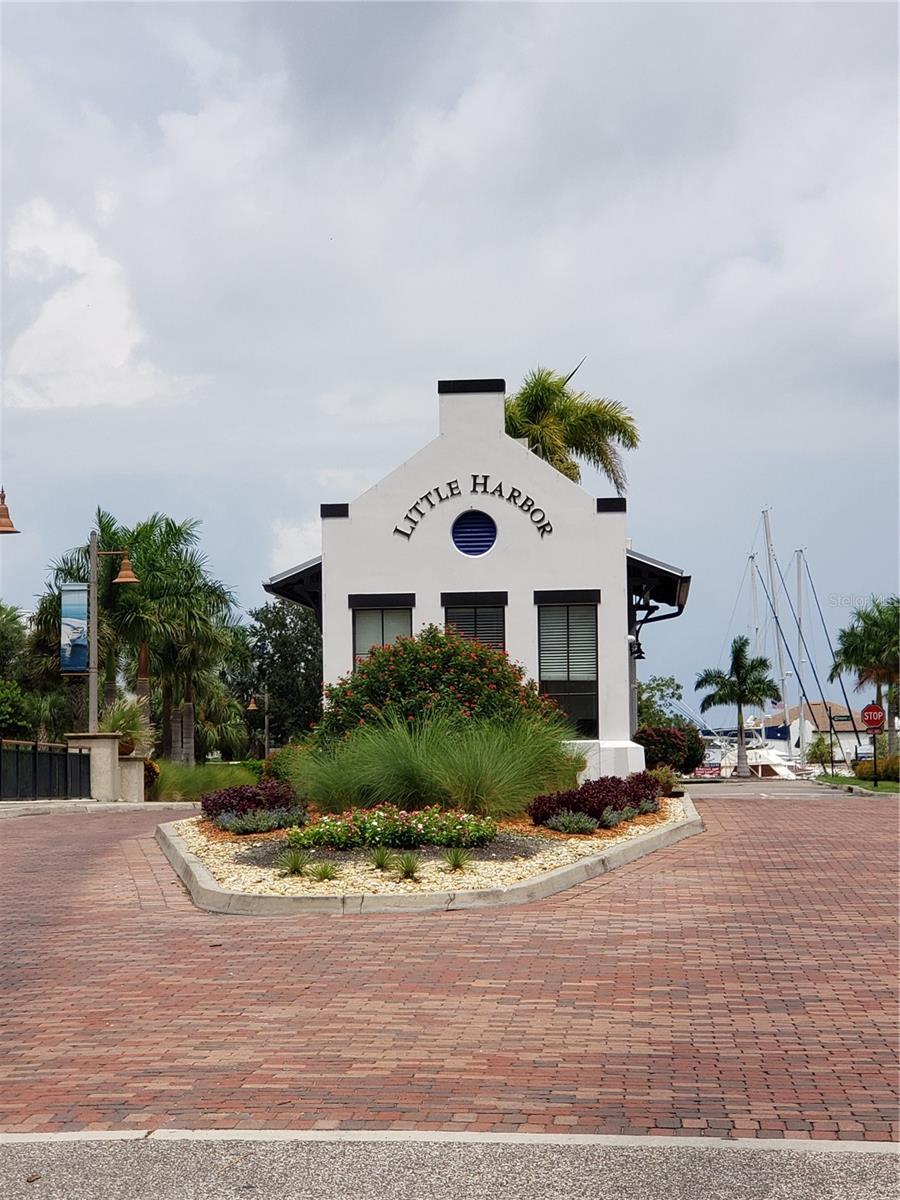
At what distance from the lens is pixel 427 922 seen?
11750 mm

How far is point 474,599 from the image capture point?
28.0 metres

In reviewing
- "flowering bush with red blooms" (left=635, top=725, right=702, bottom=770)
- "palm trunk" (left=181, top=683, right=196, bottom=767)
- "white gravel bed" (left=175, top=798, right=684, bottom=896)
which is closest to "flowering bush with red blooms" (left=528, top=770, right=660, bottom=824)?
"white gravel bed" (left=175, top=798, right=684, bottom=896)

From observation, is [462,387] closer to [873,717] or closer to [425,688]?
[425,688]

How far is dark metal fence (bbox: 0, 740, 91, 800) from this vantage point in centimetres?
2992

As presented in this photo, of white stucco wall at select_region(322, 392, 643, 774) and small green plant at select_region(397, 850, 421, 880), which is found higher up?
white stucco wall at select_region(322, 392, 643, 774)

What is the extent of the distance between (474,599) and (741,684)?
39899 mm

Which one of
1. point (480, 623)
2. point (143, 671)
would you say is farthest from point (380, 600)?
point (143, 671)

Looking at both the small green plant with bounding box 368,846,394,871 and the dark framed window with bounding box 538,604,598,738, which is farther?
the dark framed window with bounding box 538,604,598,738

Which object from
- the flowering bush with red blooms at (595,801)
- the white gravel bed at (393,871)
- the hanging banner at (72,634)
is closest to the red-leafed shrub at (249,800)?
the white gravel bed at (393,871)

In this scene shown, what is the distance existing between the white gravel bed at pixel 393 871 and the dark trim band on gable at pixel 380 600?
37.0 ft

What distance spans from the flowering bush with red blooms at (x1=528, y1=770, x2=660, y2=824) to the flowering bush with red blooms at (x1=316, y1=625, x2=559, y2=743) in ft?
7.58

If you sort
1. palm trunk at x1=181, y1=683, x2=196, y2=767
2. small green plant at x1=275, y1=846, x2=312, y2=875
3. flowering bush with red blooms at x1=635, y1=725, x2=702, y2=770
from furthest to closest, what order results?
palm trunk at x1=181, y1=683, x2=196, y2=767 → flowering bush with red blooms at x1=635, y1=725, x2=702, y2=770 → small green plant at x1=275, y1=846, x2=312, y2=875

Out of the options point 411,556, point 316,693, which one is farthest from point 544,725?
point 316,693

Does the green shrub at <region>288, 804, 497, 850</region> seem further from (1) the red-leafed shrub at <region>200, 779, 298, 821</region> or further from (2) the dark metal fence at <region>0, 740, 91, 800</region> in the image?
(2) the dark metal fence at <region>0, 740, 91, 800</region>
